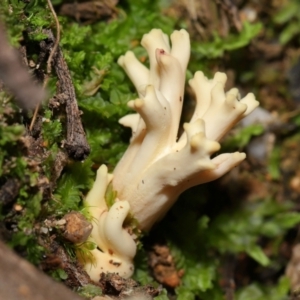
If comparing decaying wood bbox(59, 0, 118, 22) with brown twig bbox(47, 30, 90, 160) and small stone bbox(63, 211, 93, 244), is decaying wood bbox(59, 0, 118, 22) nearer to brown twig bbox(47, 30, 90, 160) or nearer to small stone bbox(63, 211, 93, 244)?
brown twig bbox(47, 30, 90, 160)

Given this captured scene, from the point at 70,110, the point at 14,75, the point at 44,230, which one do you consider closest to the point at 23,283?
the point at 44,230

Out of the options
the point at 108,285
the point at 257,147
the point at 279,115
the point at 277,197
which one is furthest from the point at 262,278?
the point at 108,285

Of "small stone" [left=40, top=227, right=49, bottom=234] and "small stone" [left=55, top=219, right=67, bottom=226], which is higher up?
"small stone" [left=40, top=227, right=49, bottom=234]

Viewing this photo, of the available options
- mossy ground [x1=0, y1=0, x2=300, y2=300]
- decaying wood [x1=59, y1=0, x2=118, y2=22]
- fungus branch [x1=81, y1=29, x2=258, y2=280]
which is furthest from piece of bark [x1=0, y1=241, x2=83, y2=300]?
decaying wood [x1=59, y1=0, x2=118, y2=22]

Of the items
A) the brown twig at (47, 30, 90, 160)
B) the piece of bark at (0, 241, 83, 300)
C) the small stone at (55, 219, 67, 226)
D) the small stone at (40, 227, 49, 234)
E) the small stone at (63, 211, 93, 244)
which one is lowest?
the small stone at (63, 211, 93, 244)

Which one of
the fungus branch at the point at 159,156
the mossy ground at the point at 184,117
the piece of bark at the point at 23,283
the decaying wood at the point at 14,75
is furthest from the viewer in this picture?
the fungus branch at the point at 159,156

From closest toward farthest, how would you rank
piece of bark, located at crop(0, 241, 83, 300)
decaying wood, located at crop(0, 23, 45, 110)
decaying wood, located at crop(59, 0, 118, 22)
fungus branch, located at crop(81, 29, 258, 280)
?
piece of bark, located at crop(0, 241, 83, 300) < decaying wood, located at crop(0, 23, 45, 110) < fungus branch, located at crop(81, 29, 258, 280) < decaying wood, located at crop(59, 0, 118, 22)

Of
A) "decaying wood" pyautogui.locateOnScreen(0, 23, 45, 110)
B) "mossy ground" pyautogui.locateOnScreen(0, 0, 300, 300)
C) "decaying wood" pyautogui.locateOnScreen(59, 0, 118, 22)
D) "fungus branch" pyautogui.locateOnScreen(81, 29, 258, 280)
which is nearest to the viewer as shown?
"decaying wood" pyautogui.locateOnScreen(0, 23, 45, 110)

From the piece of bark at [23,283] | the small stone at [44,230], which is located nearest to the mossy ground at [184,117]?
the small stone at [44,230]

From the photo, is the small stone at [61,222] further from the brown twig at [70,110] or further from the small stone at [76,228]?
the brown twig at [70,110]
